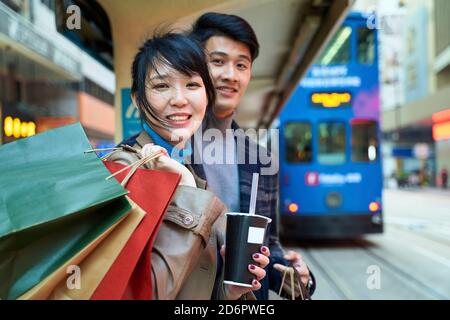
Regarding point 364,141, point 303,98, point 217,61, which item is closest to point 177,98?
point 217,61

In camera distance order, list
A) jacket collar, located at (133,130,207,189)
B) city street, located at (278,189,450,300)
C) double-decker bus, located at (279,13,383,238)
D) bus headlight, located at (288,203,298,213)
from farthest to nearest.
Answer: bus headlight, located at (288,203,298,213) < double-decker bus, located at (279,13,383,238) < city street, located at (278,189,450,300) < jacket collar, located at (133,130,207,189)

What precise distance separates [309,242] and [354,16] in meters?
4.81

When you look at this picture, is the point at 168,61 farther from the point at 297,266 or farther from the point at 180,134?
the point at 297,266

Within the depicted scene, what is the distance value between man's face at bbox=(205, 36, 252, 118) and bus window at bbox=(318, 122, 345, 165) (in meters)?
5.44

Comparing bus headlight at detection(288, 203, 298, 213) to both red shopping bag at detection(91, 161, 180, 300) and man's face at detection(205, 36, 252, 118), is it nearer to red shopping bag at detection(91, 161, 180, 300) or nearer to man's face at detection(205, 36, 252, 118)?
man's face at detection(205, 36, 252, 118)

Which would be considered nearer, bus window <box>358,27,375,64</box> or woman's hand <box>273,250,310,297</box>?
woman's hand <box>273,250,310,297</box>

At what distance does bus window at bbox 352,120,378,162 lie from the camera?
6801mm

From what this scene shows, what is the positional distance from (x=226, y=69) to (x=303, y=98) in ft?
16.5

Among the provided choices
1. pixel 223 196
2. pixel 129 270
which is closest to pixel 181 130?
pixel 223 196

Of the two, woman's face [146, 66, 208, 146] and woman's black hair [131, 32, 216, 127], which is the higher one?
woman's black hair [131, 32, 216, 127]

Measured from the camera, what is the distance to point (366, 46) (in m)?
5.52

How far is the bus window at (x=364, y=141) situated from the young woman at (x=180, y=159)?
225 inches

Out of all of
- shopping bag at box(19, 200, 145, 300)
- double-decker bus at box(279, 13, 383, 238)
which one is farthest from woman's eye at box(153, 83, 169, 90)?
double-decker bus at box(279, 13, 383, 238)

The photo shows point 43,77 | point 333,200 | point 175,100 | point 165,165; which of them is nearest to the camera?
point 165,165
